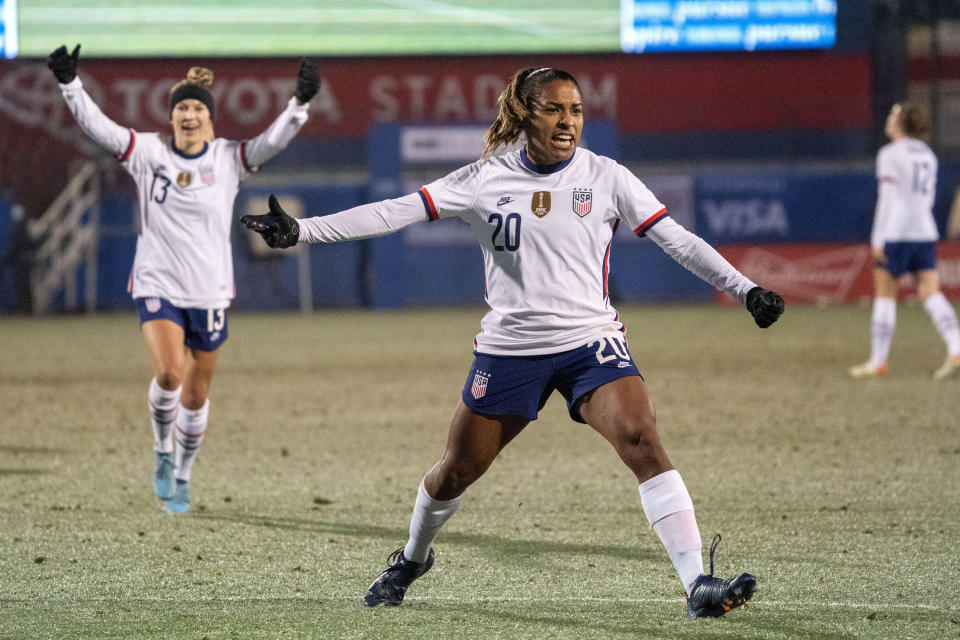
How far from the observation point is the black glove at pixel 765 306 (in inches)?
188

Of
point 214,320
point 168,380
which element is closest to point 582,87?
point 214,320

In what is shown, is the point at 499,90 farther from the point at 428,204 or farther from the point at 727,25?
the point at 428,204

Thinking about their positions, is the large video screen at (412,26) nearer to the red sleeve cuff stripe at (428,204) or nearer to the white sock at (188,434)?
the white sock at (188,434)

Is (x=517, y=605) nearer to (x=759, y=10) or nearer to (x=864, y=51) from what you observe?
(x=759, y=10)

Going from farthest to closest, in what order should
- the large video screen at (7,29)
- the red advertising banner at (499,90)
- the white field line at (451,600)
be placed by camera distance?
the red advertising banner at (499,90) → the large video screen at (7,29) → the white field line at (451,600)

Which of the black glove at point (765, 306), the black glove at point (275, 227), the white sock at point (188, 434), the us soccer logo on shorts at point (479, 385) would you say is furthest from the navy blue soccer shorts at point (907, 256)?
the black glove at point (275, 227)

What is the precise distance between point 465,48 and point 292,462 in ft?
66.8

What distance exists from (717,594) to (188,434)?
3797 mm

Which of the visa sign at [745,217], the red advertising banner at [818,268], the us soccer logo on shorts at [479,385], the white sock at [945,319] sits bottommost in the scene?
the red advertising banner at [818,268]

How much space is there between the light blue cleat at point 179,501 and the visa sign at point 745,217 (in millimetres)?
20672

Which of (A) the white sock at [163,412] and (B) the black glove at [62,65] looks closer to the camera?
(A) the white sock at [163,412]

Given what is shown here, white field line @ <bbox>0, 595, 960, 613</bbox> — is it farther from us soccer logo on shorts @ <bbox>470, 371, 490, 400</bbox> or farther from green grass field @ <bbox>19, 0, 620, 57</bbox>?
green grass field @ <bbox>19, 0, 620, 57</bbox>

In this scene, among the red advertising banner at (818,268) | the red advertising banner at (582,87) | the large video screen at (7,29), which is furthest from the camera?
the red advertising banner at (582,87)

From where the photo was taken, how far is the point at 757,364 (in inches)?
590
